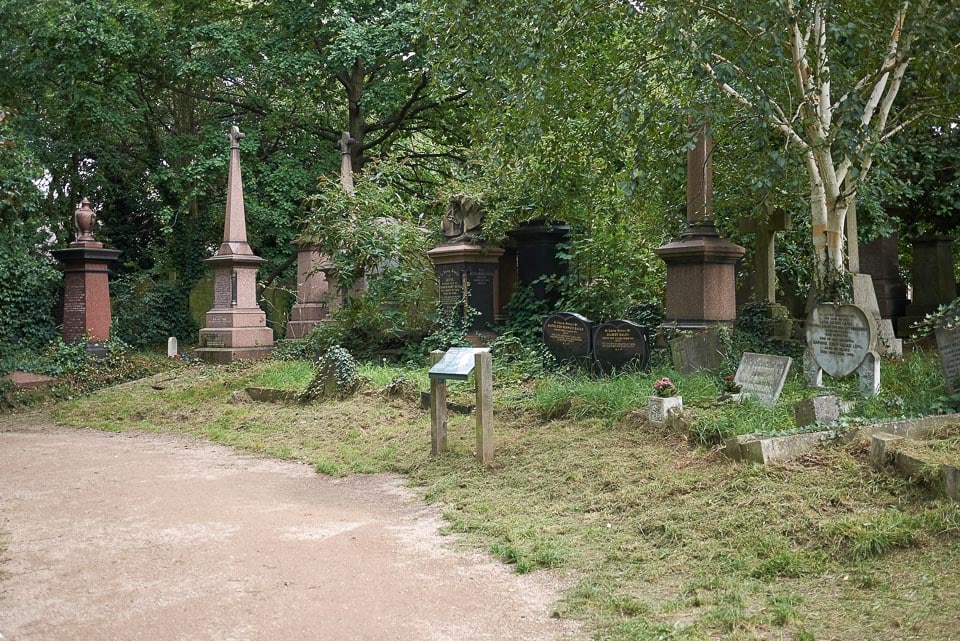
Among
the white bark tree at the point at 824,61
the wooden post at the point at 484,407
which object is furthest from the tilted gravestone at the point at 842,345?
the wooden post at the point at 484,407

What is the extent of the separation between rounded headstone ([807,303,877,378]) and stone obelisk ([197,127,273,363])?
10.9m

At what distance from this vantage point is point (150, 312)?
20688 millimetres

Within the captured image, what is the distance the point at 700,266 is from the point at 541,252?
119 inches

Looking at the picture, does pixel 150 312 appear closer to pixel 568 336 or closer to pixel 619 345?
pixel 568 336

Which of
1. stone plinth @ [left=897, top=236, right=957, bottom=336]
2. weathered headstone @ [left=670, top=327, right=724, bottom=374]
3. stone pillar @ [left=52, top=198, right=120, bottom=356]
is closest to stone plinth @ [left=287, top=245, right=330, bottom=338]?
stone pillar @ [left=52, top=198, right=120, bottom=356]

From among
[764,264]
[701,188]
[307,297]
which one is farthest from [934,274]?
[307,297]

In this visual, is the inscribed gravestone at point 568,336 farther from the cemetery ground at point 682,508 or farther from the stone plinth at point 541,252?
the stone plinth at point 541,252

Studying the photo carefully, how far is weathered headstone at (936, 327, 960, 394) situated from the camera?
6773 mm

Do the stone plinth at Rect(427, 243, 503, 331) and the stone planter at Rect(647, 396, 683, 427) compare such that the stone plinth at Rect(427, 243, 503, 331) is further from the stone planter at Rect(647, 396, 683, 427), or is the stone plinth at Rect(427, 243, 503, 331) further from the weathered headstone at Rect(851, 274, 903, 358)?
the stone planter at Rect(647, 396, 683, 427)

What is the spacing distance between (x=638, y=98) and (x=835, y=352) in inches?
121

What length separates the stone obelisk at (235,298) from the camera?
53.9 feet

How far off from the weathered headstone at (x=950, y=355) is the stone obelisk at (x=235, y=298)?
12.1 m

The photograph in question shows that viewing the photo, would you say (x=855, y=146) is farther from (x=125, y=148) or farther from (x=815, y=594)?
(x=125, y=148)

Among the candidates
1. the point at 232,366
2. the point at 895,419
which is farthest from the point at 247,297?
the point at 895,419
